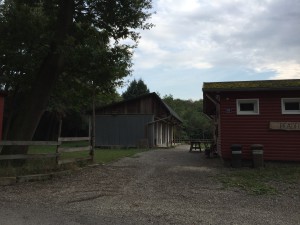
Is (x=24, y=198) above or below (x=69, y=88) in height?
below

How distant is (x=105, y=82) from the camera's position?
16.8m

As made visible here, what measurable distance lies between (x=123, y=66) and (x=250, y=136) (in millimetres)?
6095

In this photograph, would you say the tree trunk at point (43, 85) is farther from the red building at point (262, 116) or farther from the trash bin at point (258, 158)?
the trash bin at point (258, 158)

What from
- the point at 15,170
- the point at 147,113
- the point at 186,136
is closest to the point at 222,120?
the point at 15,170

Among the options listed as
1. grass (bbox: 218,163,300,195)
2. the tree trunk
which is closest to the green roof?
grass (bbox: 218,163,300,195)

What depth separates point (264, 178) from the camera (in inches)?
501

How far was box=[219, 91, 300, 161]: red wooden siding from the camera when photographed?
16.2 metres

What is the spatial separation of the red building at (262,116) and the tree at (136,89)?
142ft

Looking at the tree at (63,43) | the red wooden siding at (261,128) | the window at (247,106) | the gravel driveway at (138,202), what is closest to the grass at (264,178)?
the gravel driveway at (138,202)

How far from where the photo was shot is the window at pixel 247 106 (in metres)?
16.7

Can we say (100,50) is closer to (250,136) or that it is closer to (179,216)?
(250,136)

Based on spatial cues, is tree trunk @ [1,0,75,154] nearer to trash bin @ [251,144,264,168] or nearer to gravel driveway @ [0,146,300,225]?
gravel driveway @ [0,146,300,225]

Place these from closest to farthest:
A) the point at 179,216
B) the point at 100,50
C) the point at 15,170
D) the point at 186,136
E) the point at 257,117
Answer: the point at 179,216 < the point at 15,170 < the point at 100,50 < the point at 257,117 < the point at 186,136

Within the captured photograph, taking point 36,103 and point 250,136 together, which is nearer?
point 36,103
